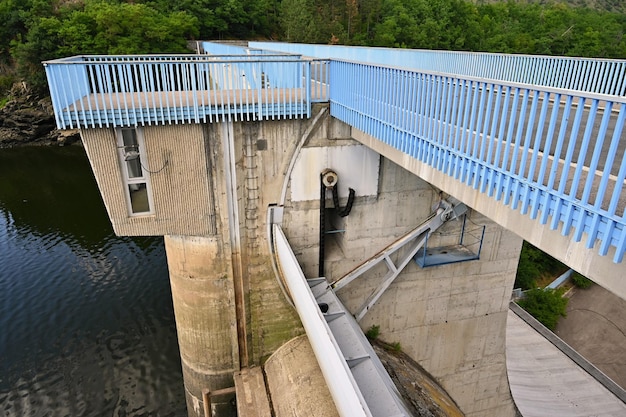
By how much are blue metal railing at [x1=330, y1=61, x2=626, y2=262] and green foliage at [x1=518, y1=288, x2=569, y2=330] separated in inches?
934

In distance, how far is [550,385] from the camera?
60.2 ft

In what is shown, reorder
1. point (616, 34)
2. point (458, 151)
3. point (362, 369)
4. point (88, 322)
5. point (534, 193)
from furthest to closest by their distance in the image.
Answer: point (616, 34)
point (88, 322)
point (362, 369)
point (458, 151)
point (534, 193)

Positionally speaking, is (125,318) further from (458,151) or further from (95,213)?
(458,151)

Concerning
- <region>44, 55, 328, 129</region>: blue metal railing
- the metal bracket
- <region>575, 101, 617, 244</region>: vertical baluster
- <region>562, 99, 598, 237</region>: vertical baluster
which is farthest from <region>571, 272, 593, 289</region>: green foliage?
<region>575, 101, 617, 244</region>: vertical baluster

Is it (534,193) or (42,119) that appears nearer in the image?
(534,193)

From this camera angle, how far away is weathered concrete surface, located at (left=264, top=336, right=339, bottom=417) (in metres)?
9.12

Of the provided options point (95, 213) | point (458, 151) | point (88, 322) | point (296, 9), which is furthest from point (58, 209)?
point (296, 9)

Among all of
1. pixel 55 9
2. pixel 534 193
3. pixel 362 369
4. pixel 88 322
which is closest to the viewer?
pixel 534 193

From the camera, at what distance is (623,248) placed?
11.1 ft

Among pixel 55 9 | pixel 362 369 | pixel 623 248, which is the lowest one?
pixel 362 369

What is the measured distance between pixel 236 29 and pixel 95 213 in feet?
141

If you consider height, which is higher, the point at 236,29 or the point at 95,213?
the point at 236,29

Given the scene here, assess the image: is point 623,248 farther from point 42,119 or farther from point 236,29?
point 236,29

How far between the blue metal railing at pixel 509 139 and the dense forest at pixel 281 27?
1675 inches
